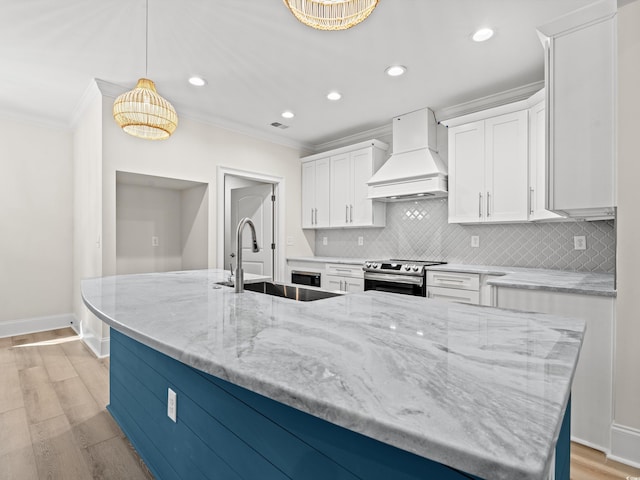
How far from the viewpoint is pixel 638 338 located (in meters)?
1.79

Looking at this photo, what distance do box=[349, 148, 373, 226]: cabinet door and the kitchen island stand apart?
2854 mm

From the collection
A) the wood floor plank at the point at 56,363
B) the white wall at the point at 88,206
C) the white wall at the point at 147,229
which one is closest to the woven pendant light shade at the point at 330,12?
the white wall at the point at 88,206

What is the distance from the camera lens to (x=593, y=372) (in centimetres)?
196

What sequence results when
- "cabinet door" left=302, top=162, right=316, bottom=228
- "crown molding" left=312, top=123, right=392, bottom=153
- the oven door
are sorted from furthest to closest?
"cabinet door" left=302, top=162, right=316, bottom=228 → "crown molding" left=312, top=123, right=392, bottom=153 → the oven door

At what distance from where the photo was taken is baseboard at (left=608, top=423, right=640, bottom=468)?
1.80 m

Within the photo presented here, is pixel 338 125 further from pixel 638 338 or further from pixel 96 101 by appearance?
pixel 638 338

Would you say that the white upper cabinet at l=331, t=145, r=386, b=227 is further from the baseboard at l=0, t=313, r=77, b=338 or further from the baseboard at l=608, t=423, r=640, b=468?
the baseboard at l=0, t=313, r=77, b=338

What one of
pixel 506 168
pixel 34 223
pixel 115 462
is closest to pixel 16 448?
pixel 115 462

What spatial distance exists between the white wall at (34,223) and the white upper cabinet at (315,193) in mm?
3129

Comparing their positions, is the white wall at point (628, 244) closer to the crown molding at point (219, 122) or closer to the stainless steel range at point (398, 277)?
the stainless steel range at point (398, 277)

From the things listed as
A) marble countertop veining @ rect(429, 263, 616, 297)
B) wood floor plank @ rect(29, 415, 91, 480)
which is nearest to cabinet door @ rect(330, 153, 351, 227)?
marble countertop veining @ rect(429, 263, 616, 297)

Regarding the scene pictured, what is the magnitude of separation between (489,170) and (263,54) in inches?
90.8

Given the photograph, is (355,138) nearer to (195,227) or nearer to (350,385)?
(195,227)

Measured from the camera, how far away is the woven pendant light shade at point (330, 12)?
1.43 metres
